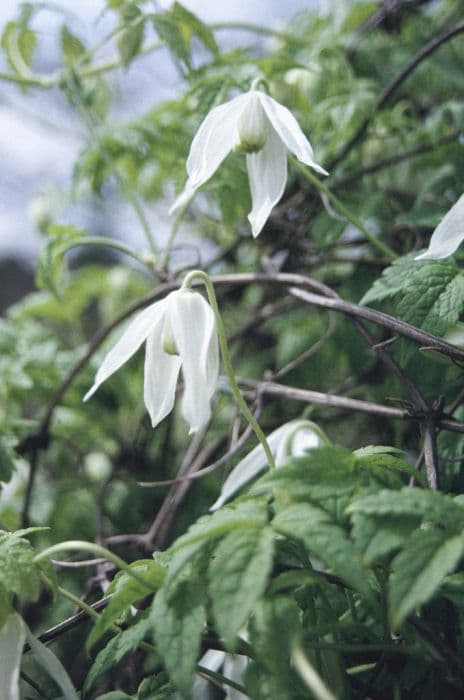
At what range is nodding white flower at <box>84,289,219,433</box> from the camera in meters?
0.66

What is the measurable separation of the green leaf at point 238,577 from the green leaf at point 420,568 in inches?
3.2

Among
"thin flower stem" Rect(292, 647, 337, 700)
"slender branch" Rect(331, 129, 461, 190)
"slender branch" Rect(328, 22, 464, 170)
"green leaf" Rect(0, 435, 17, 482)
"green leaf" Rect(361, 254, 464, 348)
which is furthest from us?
"slender branch" Rect(331, 129, 461, 190)

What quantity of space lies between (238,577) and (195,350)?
0.81ft

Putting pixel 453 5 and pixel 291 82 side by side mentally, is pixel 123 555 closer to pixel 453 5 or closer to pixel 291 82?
pixel 291 82

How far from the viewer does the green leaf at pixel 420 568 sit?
Answer: 448mm

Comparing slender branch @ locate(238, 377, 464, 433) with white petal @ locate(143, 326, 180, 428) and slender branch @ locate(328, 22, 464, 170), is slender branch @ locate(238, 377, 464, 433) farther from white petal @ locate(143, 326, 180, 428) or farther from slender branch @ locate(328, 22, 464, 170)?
slender branch @ locate(328, 22, 464, 170)

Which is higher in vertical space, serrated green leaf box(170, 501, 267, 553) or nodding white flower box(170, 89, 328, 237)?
nodding white flower box(170, 89, 328, 237)

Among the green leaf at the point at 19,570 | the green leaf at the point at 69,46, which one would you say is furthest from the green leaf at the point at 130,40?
the green leaf at the point at 19,570

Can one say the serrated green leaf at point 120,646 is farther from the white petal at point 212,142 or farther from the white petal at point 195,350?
the white petal at point 212,142

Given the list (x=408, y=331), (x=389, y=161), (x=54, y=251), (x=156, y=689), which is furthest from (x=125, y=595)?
(x=389, y=161)

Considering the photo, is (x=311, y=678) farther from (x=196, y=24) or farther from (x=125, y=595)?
(x=196, y=24)

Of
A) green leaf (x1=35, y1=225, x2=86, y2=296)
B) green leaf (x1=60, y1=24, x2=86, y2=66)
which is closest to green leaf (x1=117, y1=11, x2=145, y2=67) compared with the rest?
green leaf (x1=60, y1=24, x2=86, y2=66)

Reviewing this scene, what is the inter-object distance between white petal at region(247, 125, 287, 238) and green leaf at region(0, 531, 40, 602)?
42 centimetres

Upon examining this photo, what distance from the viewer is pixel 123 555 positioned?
1272mm
